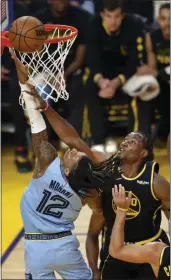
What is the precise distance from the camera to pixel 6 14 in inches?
187

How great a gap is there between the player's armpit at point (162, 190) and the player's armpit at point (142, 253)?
427 millimetres

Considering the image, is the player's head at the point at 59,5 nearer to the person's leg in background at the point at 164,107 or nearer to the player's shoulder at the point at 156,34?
the player's shoulder at the point at 156,34

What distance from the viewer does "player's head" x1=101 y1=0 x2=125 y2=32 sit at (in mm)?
7156

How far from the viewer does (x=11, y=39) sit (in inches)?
161

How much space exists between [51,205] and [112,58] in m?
3.78

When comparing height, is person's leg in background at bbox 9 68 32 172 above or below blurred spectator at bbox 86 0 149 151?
below

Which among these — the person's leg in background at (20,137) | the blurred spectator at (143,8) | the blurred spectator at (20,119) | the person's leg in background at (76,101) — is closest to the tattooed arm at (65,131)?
the person's leg in background at (76,101)

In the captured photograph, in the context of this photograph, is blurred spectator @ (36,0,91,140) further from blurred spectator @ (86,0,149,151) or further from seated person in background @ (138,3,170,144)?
seated person in background @ (138,3,170,144)

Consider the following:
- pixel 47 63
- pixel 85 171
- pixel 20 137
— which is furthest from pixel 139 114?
pixel 85 171

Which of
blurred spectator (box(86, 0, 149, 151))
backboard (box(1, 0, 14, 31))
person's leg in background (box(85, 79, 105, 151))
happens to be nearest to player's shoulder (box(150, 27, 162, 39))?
blurred spectator (box(86, 0, 149, 151))

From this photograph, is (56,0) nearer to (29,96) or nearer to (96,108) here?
(96,108)

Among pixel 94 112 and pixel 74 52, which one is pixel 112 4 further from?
pixel 94 112

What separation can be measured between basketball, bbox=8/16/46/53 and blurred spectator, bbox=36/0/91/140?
3.10 m

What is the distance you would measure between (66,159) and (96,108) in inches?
147
